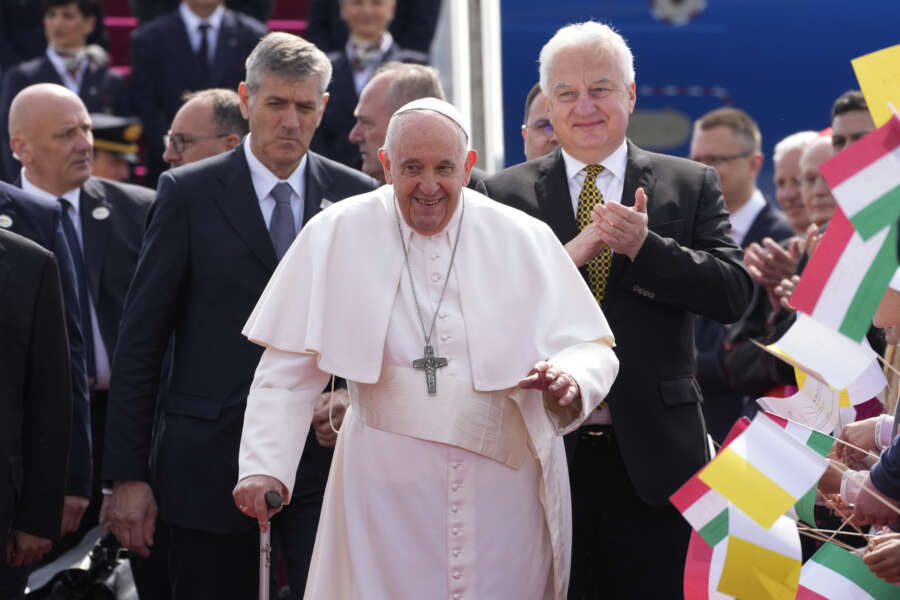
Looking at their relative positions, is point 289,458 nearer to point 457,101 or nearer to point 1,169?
point 457,101

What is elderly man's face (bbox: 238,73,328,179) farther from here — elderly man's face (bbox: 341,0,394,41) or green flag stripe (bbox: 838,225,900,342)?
elderly man's face (bbox: 341,0,394,41)

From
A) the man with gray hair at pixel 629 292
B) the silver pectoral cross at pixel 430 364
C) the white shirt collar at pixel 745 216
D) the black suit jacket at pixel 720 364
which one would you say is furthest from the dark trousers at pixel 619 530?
the white shirt collar at pixel 745 216

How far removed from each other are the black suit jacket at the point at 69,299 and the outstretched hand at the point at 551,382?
1971mm

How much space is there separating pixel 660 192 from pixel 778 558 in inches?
58.2

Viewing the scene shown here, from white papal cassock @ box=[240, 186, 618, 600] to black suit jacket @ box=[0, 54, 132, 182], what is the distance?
17.3 feet

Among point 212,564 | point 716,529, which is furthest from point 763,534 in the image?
point 212,564

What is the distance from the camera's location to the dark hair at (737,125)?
25.0ft

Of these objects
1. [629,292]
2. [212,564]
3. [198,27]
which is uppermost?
[198,27]

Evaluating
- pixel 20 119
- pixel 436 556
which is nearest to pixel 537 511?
pixel 436 556

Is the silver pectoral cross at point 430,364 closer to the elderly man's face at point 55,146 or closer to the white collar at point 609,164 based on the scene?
the white collar at point 609,164

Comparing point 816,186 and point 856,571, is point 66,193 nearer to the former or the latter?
point 816,186

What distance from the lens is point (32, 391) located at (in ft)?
14.7

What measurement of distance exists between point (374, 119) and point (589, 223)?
1317 millimetres

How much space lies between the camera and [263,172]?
4.83 meters
